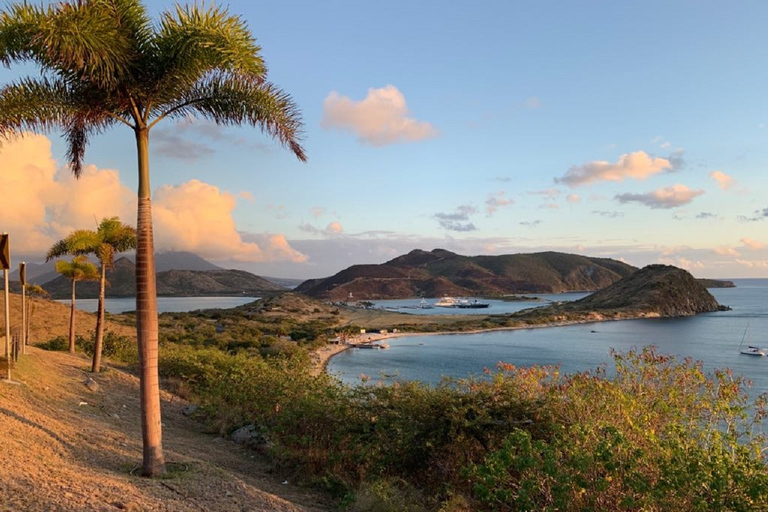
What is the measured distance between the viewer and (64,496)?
5949 millimetres

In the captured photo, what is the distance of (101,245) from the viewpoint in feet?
59.4

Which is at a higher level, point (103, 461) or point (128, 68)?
point (128, 68)

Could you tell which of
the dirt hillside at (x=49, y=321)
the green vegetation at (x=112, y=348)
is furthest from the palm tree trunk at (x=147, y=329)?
the dirt hillside at (x=49, y=321)

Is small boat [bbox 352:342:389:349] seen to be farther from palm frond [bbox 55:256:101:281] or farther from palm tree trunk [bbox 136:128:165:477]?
palm tree trunk [bbox 136:128:165:477]

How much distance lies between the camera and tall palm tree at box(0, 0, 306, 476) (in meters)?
6.91

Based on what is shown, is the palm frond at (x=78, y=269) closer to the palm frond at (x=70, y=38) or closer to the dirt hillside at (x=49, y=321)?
the dirt hillside at (x=49, y=321)

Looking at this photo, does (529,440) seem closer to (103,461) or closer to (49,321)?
(103,461)

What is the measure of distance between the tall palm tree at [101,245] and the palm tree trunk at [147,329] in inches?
454


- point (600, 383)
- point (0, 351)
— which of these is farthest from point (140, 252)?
point (0, 351)

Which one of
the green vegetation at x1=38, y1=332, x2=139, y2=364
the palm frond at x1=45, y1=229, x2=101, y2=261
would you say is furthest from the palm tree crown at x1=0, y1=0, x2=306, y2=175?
the green vegetation at x1=38, y1=332, x2=139, y2=364

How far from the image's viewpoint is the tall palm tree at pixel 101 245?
Answer: 17719 millimetres

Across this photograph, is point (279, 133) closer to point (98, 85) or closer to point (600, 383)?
point (98, 85)

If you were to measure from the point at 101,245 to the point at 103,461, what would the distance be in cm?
1164

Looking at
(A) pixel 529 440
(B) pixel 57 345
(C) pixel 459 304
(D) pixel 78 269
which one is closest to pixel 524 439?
(A) pixel 529 440
